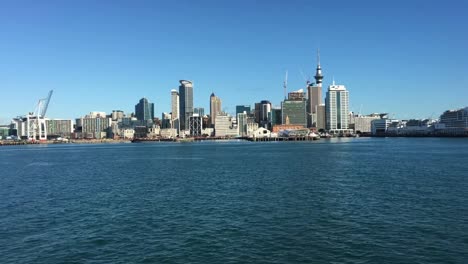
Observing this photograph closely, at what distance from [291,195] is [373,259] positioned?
51.4 feet

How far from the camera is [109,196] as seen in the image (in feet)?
112

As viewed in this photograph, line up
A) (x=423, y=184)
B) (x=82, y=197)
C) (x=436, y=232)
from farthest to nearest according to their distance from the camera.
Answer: (x=423, y=184)
(x=82, y=197)
(x=436, y=232)

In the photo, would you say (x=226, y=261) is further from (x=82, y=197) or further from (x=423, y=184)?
(x=423, y=184)

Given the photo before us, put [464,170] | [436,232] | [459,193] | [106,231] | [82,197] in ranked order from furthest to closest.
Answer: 1. [464,170]
2. [82,197]
3. [459,193]
4. [106,231]
5. [436,232]

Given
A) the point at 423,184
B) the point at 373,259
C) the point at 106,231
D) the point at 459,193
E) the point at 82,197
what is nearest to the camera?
the point at 373,259

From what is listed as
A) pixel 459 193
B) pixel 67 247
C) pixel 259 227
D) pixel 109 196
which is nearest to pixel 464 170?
pixel 459 193

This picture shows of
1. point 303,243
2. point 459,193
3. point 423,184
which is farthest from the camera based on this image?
point 423,184

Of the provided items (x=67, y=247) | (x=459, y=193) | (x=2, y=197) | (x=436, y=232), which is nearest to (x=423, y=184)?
(x=459, y=193)

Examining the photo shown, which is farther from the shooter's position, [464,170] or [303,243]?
[464,170]

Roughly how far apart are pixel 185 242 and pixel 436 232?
13.2 meters

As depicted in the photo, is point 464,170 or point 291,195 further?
point 464,170

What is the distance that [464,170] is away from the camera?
47.7m

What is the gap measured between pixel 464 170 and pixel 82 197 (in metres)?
43.1

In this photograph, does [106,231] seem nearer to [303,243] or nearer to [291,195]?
[303,243]
